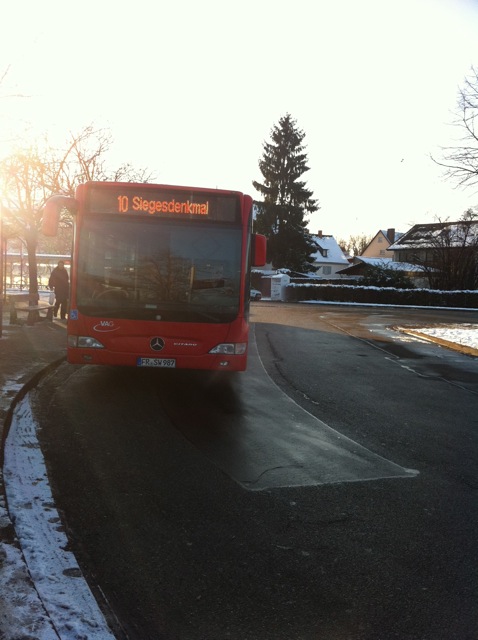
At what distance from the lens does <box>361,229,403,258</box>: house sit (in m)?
110

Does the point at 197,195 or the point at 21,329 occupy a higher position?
the point at 197,195

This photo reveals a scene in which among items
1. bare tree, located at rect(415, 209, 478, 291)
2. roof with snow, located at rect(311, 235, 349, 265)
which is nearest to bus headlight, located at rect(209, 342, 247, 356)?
bare tree, located at rect(415, 209, 478, 291)

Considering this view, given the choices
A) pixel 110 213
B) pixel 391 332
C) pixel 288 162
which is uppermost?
pixel 288 162

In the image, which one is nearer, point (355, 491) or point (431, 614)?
point (431, 614)

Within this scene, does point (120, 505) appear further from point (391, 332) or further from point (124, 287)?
point (391, 332)

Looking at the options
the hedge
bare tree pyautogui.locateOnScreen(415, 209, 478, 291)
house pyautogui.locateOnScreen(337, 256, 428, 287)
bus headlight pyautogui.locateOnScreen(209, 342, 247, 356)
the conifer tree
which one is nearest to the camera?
bus headlight pyautogui.locateOnScreen(209, 342, 247, 356)

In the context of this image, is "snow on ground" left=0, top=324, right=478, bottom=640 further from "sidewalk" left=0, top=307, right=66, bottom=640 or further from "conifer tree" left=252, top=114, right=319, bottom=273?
"conifer tree" left=252, top=114, right=319, bottom=273

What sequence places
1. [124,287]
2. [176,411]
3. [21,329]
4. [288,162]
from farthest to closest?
[288,162] < [21,329] < [124,287] < [176,411]

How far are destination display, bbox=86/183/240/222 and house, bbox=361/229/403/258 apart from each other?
10361 centimetres

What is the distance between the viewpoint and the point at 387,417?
753 cm

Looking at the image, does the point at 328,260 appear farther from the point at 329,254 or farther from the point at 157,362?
the point at 157,362

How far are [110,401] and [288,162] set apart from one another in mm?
58064

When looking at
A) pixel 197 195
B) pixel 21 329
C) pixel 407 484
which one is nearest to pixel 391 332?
pixel 21 329

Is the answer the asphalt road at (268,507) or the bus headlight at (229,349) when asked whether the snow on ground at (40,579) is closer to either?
the asphalt road at (268,507)
